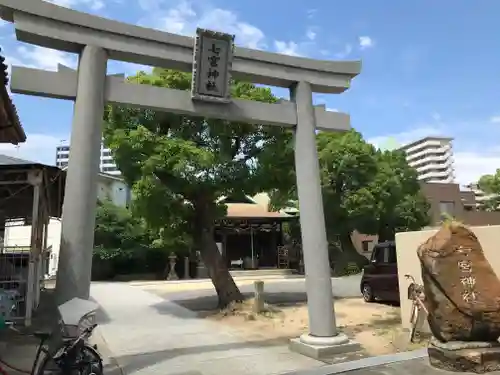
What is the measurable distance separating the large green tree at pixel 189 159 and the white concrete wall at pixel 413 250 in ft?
14.4

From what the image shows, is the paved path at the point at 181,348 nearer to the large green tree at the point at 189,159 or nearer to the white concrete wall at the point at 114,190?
the large green tree at the point at 189,159

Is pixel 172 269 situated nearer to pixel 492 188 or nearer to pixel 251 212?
pixel 251 212

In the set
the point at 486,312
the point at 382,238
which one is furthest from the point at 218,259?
the point at 382,238

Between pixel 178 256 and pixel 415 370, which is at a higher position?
pixel 178 256

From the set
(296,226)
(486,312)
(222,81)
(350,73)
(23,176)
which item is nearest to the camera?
(486,312)

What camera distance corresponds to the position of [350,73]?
27.5 ft

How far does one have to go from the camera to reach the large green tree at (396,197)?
24.3 metres

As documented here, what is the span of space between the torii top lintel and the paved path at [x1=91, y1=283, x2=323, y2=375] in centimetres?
468

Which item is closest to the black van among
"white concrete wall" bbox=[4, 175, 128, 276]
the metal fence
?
the metal fence

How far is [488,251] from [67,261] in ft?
22.1

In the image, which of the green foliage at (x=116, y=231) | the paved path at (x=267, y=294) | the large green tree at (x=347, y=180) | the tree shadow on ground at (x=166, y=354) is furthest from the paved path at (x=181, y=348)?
the large green tree at (x=347, y=180)

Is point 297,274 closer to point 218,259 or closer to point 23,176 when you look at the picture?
point 218,259

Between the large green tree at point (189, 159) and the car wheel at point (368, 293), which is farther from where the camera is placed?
the car wheel at point (368, 293)

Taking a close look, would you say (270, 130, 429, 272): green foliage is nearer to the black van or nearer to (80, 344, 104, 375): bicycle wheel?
the black van
